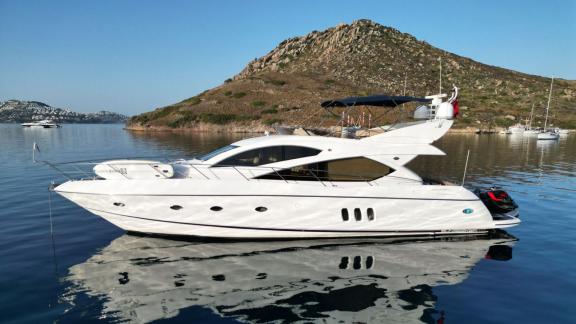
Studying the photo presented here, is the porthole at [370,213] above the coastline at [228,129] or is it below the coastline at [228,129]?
below

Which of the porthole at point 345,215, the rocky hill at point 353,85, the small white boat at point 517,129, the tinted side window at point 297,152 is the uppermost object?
the rocky hill at point 353,85

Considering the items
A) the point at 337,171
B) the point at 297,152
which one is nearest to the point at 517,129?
the point at 337,171

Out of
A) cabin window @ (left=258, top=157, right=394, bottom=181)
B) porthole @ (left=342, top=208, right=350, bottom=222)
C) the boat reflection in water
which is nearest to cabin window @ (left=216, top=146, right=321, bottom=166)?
cabin window @ (left=258, top=157, right=394, bottom=181)

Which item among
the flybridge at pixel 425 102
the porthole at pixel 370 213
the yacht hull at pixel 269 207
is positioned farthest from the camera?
the flybridge at pixel 425 102

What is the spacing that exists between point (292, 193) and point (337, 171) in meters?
1.59

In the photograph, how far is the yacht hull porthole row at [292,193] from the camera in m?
8.87

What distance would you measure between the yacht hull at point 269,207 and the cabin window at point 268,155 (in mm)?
818

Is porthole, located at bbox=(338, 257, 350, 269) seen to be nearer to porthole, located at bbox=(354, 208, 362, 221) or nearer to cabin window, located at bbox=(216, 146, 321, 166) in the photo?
porthole, located at bbox=(354, 208, 362, 221)

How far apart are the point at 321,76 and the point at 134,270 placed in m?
92.0

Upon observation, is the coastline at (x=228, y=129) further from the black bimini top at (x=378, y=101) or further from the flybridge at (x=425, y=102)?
the flybridge at (x=425, y=102)

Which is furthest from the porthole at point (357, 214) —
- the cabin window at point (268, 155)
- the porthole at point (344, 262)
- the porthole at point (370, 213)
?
the cabin window at point (268, 155)

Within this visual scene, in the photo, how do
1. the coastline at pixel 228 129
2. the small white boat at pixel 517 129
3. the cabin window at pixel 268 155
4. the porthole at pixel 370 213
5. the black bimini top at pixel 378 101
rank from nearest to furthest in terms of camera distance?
the porthole at pixel 370 213, the cabin window at pixel 268 155, the black bimini top at pixel 378 101, the small white boat at pixel 517 129, the coastline at pixel 228 129

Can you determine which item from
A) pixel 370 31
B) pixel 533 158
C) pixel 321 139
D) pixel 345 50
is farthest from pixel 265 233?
pixel 370 31

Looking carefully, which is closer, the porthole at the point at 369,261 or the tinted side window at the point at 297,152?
the porthole at the point at 369,261
